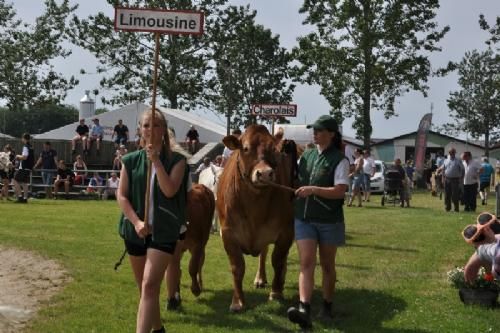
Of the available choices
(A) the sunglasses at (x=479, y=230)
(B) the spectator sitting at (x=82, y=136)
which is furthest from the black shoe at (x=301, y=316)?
(B) the spectator sitting at (x=82, y=136)

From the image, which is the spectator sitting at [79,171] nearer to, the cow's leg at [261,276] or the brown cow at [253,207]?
the cow's leg at [261,276]

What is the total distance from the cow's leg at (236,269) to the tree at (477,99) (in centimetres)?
7230

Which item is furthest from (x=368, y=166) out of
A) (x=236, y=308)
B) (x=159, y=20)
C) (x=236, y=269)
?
(x=159, y=20)

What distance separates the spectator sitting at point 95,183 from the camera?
26.2 m

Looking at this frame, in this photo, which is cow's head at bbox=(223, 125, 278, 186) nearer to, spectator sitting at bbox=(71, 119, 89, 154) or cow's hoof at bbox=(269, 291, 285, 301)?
cow's hoof at bbox=(269, 291, 285, 301)

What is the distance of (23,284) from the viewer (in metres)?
9.14

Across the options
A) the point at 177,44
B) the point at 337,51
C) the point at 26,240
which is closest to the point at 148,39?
the point at 177,44

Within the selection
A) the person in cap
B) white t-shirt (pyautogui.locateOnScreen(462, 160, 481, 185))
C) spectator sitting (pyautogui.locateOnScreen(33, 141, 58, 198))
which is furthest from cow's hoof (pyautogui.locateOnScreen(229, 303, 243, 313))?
spectator sitting (pyautogui.locateOnScreen(33, 141, 58, 198))

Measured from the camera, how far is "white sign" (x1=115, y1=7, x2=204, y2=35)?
6.31 metres

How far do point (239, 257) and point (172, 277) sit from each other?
2.60 ft

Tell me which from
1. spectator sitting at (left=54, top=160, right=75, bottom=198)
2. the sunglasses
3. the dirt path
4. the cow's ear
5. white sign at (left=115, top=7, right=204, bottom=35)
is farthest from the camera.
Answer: spectator sitting at (left=54, top=160, right=75, bottom=198)

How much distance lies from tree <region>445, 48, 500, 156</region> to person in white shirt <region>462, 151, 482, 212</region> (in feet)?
183

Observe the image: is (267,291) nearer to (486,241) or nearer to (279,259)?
(279,259)

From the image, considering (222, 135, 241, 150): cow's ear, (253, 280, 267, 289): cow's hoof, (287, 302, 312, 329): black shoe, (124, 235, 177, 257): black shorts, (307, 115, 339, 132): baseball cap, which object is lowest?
(253, 280, 267, 289): cow's hoof
